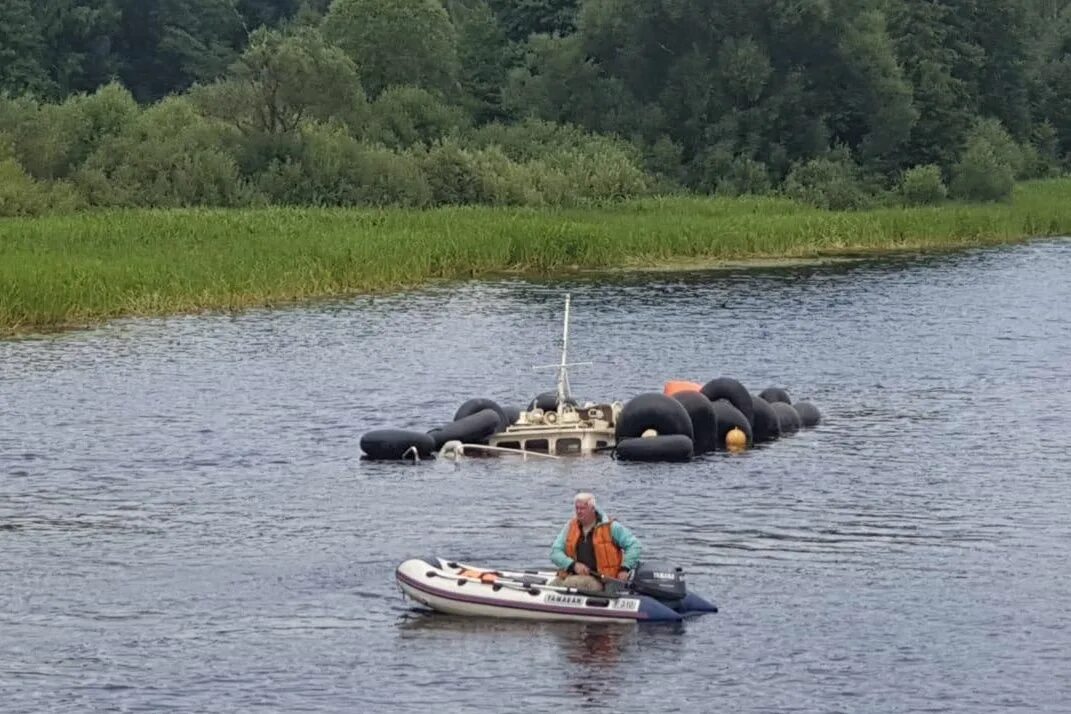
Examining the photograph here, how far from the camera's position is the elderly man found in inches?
1073

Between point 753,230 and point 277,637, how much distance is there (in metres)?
51.7

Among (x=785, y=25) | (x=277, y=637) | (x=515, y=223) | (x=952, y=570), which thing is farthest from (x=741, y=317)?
(x=785, y=25)

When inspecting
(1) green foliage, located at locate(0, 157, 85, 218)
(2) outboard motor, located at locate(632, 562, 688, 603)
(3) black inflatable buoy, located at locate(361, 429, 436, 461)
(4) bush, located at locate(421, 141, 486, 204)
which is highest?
(4) bush, located at locate(421, 141, 486, 204)

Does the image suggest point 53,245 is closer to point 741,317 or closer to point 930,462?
point 741,317

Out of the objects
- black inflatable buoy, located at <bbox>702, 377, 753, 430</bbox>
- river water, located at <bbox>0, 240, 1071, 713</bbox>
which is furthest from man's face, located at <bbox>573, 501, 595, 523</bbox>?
black inflatable buoy, located at <bbox>702, 377, 753, 430</bbox>

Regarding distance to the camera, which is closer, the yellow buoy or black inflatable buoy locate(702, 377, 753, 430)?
the yellow buoy

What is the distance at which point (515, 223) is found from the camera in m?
71.7

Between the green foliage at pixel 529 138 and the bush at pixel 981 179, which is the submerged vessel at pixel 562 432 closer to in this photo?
the green foliage at pixel 529 138

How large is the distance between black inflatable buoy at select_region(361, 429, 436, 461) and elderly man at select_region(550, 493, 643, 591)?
11450 millimetres

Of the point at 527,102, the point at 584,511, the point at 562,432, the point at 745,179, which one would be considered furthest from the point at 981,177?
the point at 584,511

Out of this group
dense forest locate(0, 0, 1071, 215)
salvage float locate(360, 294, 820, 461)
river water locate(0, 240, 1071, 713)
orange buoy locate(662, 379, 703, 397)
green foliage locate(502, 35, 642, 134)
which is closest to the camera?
river water locate(0, 240, 1071, 713)

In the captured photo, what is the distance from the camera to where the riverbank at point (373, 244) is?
55.8 meters

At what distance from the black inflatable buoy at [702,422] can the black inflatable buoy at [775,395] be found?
139 inches

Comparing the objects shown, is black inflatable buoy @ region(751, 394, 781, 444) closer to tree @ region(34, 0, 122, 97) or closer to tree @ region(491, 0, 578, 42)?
tree @ region(491, 0, 578, 42)
